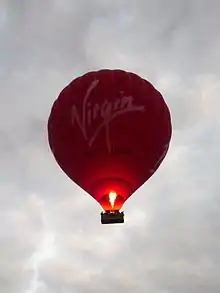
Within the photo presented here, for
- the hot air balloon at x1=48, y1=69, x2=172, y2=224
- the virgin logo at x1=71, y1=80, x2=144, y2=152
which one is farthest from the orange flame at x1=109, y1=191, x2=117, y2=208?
the virgin logo at x1=71, y1=80, x2=144, y2=152

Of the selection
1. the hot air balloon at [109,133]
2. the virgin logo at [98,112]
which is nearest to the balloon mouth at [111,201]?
the hot air balloon at [109,133]

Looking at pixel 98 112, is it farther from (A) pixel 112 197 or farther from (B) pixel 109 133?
(A) pixel 112 197

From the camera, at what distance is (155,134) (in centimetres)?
2244

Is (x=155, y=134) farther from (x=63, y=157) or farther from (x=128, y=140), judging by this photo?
(x=63, y=157)

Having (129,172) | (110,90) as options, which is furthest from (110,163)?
(110,90)

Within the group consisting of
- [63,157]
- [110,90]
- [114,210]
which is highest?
[110,90]

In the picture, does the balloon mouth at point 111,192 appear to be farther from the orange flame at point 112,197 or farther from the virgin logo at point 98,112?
the virgin logo at point 98,112

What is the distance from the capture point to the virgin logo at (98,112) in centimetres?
2184

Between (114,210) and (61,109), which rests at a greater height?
(61,109)

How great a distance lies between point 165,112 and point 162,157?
131 cm

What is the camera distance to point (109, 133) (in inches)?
859

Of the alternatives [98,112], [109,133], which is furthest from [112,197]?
A: [98,112]

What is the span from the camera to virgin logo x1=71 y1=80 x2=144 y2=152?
2184 centimetres

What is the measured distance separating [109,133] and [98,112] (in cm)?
65
